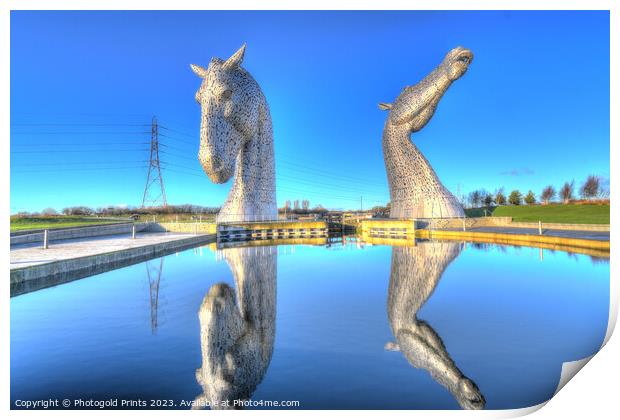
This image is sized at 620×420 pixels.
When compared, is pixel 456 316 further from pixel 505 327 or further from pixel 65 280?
pixel 65 280

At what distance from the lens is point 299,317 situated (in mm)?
5547

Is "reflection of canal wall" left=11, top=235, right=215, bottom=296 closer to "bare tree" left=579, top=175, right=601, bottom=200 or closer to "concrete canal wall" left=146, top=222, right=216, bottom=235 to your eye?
"concrete canal wall" left=146, top=222, right=216, bottom=235

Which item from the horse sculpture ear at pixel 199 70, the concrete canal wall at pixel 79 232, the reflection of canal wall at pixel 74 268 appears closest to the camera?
the reflection of canal wall at pixel 74 268

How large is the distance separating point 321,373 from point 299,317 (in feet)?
6.36

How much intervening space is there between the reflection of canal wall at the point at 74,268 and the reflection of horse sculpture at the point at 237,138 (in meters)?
3.36

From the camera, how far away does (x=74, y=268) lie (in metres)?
8.84

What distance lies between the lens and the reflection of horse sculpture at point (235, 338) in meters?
3.44

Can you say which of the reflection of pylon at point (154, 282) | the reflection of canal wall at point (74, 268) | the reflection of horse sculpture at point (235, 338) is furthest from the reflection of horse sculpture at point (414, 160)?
the reflection of horse sculpture at point (235, 338)

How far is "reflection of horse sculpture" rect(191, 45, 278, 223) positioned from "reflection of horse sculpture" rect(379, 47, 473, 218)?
7193 millimetres

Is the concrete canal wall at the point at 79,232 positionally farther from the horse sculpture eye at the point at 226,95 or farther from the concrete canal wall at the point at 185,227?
the horse sculpture eye at the point at 226,95

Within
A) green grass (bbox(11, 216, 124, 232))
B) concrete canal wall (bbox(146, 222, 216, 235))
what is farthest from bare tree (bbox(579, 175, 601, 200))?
green grass (bbox(11, 216, 124, 232))

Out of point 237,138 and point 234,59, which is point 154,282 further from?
point 234,59

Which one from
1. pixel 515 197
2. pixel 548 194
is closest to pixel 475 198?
pixel 515 197

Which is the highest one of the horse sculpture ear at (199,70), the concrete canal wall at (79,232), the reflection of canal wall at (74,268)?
the horse sculpture ear at (199,70)
